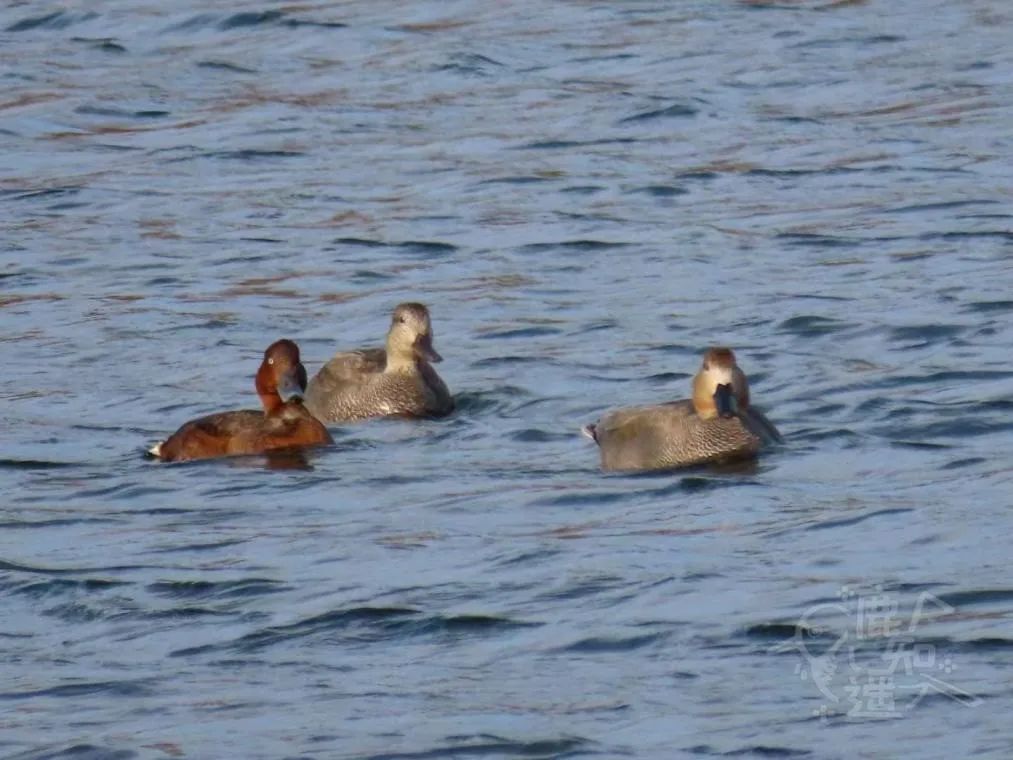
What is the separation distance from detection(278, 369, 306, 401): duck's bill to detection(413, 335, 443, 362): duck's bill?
109 centimetres

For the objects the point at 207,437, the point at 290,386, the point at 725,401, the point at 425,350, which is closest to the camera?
the point at 725,401

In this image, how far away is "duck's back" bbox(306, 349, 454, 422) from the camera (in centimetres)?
1411

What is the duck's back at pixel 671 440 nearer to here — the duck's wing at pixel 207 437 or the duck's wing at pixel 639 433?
the duck's wing at pixel 639 433

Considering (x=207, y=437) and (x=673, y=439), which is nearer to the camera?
(x=673, y=439)

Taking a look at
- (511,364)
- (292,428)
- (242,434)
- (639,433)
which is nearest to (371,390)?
(511,364)

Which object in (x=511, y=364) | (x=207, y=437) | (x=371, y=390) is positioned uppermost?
(x=207, y=437)

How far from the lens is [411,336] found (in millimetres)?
14484

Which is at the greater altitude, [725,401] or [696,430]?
[725,401]

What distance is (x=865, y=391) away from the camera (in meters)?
13.8

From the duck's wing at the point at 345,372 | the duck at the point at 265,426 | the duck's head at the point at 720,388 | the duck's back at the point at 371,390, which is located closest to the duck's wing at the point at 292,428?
the duck at the point at 265,426

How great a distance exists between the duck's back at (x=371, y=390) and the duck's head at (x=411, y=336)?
0.21 feet

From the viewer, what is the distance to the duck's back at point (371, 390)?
1411cm

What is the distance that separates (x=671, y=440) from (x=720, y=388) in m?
0.34

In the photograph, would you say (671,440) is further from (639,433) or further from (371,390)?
(371,390)
